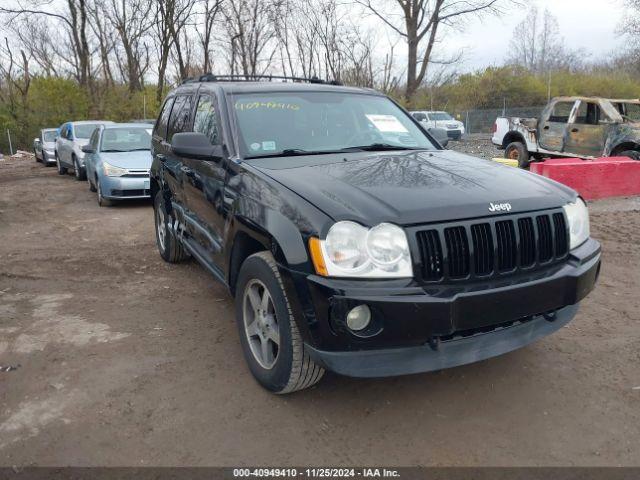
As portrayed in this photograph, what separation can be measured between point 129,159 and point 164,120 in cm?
Answer: 501

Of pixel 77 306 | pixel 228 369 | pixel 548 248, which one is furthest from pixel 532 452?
pixel 77 306

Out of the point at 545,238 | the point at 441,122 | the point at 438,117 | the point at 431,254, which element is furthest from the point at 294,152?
the point at 438,117

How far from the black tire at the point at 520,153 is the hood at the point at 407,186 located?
10.7 meters

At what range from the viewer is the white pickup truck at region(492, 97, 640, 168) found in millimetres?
11562

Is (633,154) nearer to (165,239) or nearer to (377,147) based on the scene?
(377,147)

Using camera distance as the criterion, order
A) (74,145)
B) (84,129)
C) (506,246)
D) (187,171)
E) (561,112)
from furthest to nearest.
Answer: (84,129), (74,145), (561,112), (187,171), (506,246)

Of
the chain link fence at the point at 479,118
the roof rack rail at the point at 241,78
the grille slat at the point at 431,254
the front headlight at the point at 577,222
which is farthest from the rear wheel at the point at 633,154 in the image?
the chain link fence at the point at 479,118

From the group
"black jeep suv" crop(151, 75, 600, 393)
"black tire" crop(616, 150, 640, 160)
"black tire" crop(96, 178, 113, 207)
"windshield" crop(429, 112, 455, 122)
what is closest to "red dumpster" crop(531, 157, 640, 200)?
"black tire" crop(616, 150, 640, 160)

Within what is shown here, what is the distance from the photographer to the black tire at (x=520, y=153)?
13461mm

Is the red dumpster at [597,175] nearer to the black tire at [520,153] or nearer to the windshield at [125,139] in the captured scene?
the black tire at [520,153]

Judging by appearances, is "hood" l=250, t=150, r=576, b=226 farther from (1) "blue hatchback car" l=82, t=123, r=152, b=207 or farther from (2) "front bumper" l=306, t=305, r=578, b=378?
(1) "blue hatchback car" l=82, t=123, r=152, b=207

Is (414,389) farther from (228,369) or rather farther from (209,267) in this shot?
(209,267)

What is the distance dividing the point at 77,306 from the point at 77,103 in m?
30.5

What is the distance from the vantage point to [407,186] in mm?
2891
